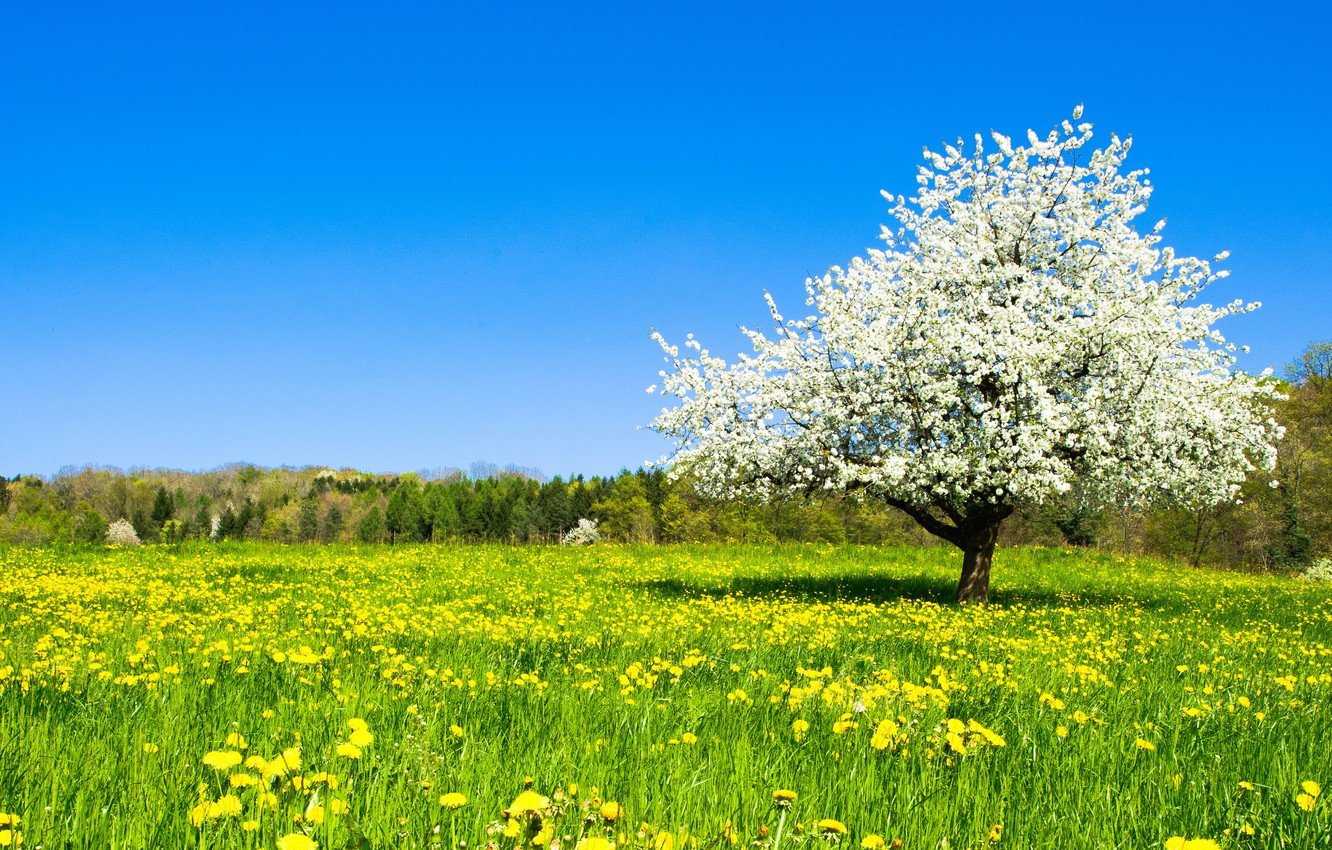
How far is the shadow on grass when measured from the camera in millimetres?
17594

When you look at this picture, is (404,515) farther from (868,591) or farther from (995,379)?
(995,379)

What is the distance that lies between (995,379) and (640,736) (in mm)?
13702

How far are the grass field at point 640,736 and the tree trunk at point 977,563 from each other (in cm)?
539

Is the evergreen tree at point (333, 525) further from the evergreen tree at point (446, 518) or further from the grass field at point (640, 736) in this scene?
the grass field at point (640, 736)

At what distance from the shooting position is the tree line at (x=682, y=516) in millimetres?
42844

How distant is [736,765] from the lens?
3.97 metres

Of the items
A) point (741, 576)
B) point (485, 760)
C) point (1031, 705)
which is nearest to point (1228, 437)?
point (741, 576)

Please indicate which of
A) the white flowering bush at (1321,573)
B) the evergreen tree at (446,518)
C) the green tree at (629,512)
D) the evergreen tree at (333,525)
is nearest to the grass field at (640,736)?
the white flowering bush at (1321,573)

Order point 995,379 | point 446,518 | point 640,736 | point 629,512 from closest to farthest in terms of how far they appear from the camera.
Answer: point 640,736 → point 995,379 → point 629,512 → point 446,518

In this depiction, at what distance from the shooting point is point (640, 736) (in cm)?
460

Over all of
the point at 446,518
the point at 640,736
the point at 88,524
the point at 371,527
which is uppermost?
the point at 640,736

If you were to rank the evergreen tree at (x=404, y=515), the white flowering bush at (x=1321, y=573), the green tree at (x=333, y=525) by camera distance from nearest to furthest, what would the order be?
the white flowering bush at (x=1321, y=573) < the evergreen tree at (x=404, y=515) < the green tree at (x=333, y=525)

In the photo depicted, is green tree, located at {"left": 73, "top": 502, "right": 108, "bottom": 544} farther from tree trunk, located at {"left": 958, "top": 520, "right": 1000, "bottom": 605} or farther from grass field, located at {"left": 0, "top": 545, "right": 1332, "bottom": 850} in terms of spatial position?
grass field, located at {"left": 0, "top": 545, "right": 1332, "bottom": 850}

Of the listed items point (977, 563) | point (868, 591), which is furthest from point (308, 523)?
point (977, 563)
